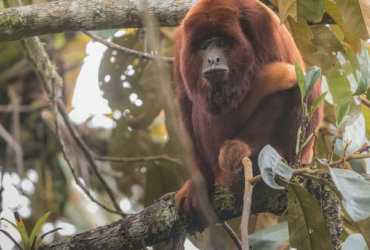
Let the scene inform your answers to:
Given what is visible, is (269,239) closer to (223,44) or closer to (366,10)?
(223,44)

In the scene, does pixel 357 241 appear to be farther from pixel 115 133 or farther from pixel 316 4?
pixel 115 133

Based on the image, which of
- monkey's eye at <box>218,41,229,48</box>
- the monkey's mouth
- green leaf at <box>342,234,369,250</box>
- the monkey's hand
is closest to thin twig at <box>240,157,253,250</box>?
Result: the monkey's hand

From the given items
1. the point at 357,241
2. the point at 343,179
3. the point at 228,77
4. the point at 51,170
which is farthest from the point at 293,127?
the point at 51,170

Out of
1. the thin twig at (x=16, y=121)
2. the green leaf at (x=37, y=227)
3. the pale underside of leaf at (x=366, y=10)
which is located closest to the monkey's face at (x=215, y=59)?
the pale underside of leaf at (x=366, y=10)

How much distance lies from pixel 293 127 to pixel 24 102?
3.41m

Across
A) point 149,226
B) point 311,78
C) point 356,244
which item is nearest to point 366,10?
point 311,78

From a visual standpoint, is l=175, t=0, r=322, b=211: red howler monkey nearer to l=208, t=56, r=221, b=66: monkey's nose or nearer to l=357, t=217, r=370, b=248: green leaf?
l=208, t=56, r=221, b=66: monkey's nose

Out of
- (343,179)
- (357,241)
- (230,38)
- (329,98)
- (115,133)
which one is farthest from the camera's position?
(115,133)

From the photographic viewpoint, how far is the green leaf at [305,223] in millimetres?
2285

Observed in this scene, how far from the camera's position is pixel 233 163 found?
269 centimetres

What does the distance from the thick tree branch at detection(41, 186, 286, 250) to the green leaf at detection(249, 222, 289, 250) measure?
36 centimetres

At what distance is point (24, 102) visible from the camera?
5.41 m

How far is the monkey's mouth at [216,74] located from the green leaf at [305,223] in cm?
78

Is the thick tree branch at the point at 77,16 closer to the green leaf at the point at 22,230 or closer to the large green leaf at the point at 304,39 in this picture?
the large green leaf at the point at 304,39
